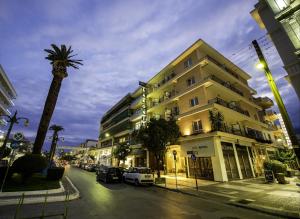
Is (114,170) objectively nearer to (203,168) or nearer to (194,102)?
(203,168)

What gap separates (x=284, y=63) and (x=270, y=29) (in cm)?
369

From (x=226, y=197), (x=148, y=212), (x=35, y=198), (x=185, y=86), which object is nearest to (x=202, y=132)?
(x=185, y=86)

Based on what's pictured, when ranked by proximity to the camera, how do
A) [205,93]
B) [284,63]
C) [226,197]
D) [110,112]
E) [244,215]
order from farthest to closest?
[110,112] < [205,93] < [284,63] < [226,197] < [244,215]

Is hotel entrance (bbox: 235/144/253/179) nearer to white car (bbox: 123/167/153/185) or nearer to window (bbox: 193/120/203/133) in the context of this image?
window (bbox: 193/120/203/133)

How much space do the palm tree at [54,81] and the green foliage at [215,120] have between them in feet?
61.0

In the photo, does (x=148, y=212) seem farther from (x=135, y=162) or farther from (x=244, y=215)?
(x=135, y=162)

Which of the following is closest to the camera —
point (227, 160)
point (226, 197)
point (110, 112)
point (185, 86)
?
point (226, 197)

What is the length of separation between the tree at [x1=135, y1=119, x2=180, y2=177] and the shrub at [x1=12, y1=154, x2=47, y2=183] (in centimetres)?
1068

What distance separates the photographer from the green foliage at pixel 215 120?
63.3 feet

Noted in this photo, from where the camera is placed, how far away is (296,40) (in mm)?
11391

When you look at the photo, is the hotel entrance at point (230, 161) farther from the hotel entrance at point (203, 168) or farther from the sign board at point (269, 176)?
the sign board at point (269, 176)

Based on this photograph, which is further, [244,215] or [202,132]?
[202,132]

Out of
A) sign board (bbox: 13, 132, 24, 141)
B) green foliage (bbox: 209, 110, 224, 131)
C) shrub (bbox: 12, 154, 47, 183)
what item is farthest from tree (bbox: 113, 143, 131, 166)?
sign board (bbox: 13, 132, 24, 141)

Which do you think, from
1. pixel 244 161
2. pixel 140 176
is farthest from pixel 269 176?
pixel 140 176
